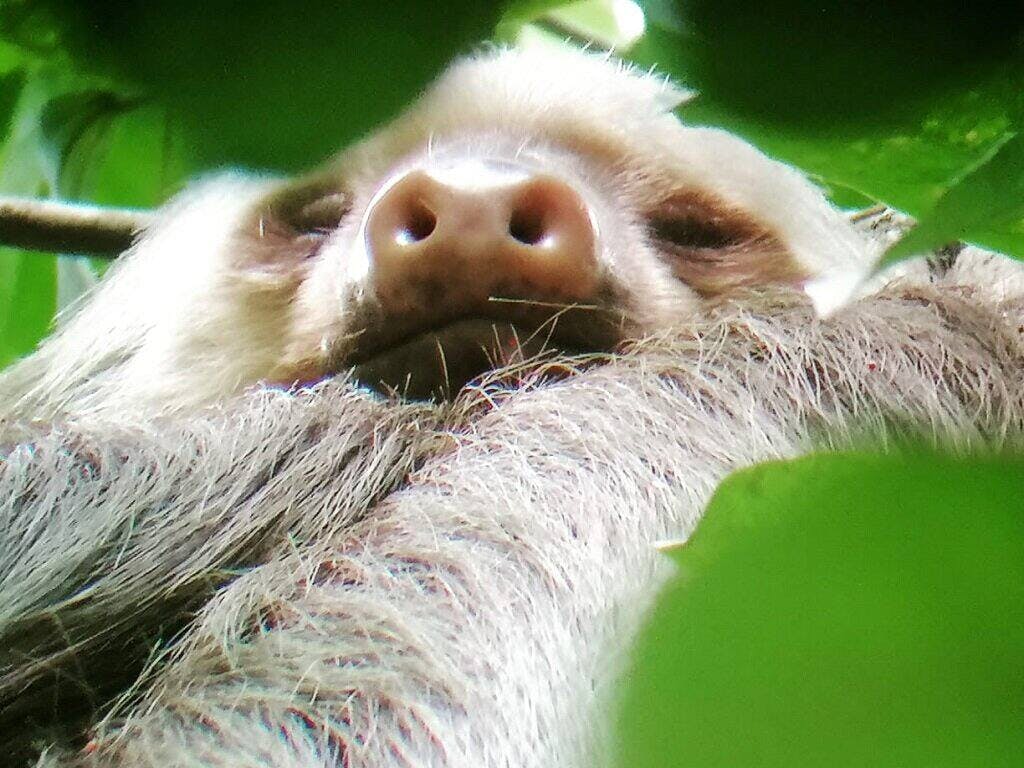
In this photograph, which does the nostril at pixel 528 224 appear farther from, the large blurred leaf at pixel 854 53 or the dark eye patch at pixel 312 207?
→ the large blurred leaf at pixel 854 53

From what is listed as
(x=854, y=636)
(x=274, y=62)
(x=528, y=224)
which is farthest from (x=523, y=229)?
(x=854, y=636)

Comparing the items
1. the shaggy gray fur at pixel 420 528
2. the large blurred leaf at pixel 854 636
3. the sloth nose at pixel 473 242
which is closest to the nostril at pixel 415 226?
the sloth nose at pixel 473 242

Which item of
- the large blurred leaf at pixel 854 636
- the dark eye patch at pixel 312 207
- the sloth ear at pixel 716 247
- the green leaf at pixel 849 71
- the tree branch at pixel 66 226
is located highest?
the green leaf at pixel 849 71

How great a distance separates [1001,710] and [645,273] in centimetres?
82

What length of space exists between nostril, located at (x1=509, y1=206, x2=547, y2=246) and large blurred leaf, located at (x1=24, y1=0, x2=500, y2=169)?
53cm

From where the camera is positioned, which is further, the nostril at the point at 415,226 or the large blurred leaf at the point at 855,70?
the nostril at the point at 415,226

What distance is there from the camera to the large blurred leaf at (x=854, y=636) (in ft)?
0.71

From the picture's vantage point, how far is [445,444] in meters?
0.87

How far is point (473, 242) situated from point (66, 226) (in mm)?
586

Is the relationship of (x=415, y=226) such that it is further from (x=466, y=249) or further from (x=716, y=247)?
(x=716, y=247)

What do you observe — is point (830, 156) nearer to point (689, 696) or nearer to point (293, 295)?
point (689, 696)

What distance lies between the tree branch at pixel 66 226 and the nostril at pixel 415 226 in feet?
1.13

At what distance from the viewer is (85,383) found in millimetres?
1449

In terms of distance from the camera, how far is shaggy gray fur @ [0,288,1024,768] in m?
0.64
